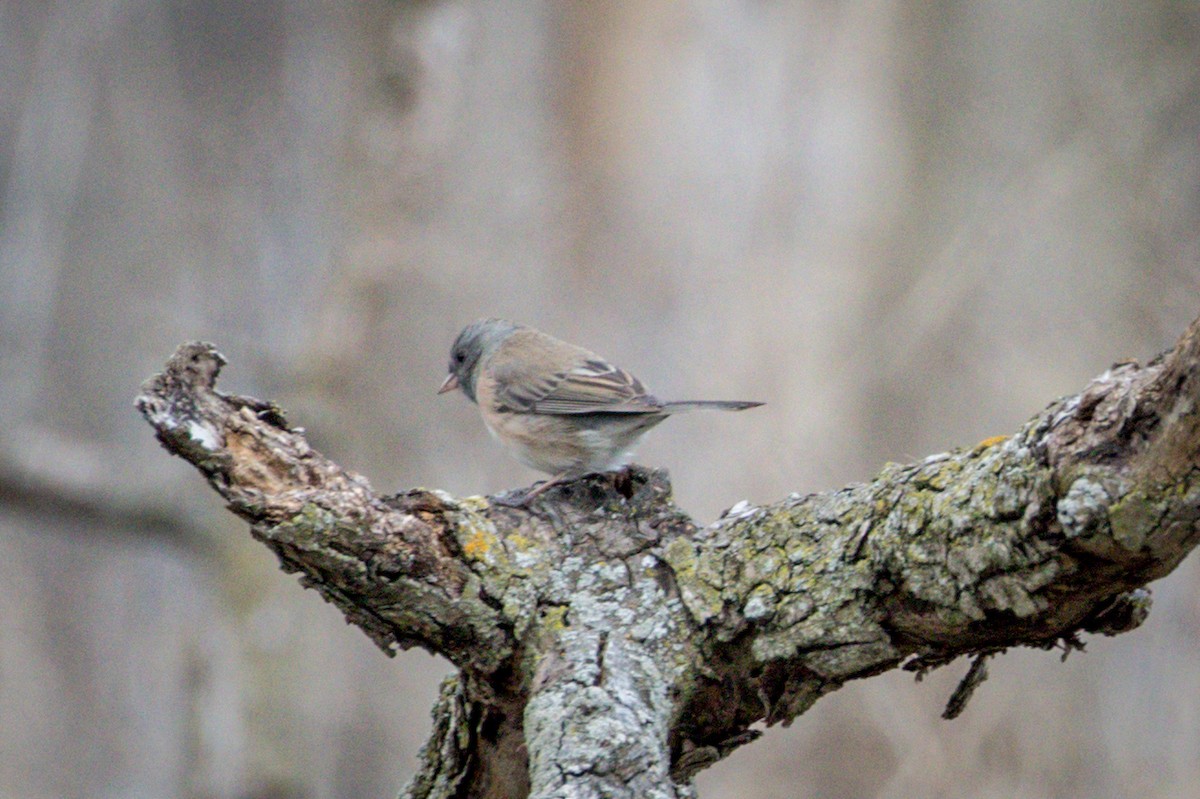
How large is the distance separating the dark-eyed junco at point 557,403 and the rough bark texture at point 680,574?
883mm

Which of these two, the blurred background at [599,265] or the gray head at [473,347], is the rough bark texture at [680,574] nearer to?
the gray head at [473,347]

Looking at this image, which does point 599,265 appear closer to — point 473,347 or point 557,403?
point 473,347

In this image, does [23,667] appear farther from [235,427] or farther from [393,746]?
[235,427]

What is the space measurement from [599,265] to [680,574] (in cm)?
237

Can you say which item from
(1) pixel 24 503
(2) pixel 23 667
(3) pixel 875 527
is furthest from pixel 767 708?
(2) pixel 23 667

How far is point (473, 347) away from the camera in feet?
12.8

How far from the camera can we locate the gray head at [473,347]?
3.86 metres

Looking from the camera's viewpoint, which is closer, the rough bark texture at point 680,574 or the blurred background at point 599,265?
the rough bark texture at point 680,574

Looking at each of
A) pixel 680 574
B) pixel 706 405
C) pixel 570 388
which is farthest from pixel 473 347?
pixel 680 574

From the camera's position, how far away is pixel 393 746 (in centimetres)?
470

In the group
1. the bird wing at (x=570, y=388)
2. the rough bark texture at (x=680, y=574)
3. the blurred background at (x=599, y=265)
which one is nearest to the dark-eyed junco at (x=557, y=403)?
the bird wing at (x=570, y=388)

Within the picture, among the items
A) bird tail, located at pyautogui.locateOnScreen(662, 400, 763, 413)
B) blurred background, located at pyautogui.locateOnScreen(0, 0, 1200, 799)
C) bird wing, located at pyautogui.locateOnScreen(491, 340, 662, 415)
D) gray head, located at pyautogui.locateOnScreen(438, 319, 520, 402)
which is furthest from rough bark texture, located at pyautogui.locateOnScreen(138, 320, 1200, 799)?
blurred background, located at pyautogui.locateOnScreen(0, 0, 1200, 799)

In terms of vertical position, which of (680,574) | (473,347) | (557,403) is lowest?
(680,574)

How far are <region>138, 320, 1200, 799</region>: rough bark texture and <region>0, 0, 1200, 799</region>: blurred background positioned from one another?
210 centimetres
